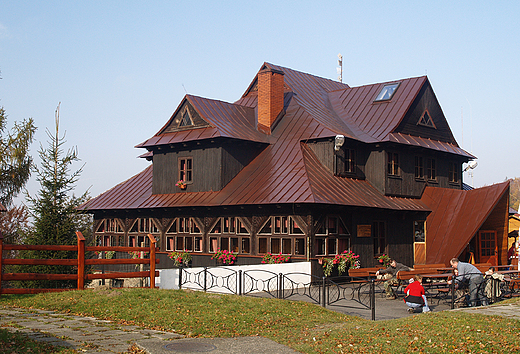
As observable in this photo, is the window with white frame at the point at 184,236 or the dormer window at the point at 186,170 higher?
the dormer window at the point at 186,170

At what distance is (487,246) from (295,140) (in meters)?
10.8

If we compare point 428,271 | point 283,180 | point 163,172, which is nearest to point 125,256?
point 163,172

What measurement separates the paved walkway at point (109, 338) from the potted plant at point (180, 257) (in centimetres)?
1496

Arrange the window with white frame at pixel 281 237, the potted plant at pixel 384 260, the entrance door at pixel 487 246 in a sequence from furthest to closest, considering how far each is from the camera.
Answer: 1. the entrance door at pixel 487 246
2. the potted plant at pixel 384 260
3. the window with white frame at pixel 281 237

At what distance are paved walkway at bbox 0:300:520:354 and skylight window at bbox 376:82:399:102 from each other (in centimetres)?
1999

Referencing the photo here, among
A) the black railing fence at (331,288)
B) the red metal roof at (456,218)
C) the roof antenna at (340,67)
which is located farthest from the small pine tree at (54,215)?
the roof antenna at (340,67)

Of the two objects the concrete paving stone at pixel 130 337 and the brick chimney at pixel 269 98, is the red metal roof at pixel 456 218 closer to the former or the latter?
the brick chimney at pixel 269 98

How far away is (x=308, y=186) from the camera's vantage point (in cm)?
2345

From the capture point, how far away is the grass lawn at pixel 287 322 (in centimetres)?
1003

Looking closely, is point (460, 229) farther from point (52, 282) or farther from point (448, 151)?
point (52, 282)

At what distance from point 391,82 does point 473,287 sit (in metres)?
17.9

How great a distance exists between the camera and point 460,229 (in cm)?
2616

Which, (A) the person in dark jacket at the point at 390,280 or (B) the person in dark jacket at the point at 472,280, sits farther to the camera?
(A) the person in dark jacket at the point at 390,280

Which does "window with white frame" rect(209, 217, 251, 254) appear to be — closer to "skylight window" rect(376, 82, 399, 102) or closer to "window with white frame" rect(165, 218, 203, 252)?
"window with white frame" rect(165, 218, 203, 252)
